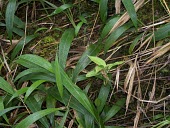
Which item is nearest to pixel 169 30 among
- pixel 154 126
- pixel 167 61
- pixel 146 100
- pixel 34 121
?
pixel 167 61

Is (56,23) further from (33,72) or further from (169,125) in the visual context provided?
(169,125)

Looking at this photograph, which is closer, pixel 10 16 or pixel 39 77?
pixel 39 77

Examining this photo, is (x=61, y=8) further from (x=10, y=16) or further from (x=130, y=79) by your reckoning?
(x=130, y=79)

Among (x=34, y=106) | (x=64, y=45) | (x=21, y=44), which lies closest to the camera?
(x=34, y=106)

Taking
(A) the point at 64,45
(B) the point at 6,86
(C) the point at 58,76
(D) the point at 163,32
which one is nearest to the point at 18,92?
(B) the point at 6,86

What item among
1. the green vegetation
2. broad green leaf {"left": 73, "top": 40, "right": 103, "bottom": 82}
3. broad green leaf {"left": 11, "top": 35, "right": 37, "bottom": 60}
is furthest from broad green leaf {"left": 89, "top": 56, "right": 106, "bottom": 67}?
broad green leaf {"left": 11, "top": 35, "right": 37, "bottom": 60}

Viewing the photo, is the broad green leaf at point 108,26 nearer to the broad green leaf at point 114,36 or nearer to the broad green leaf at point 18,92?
the broad green leaf at point 114,36
